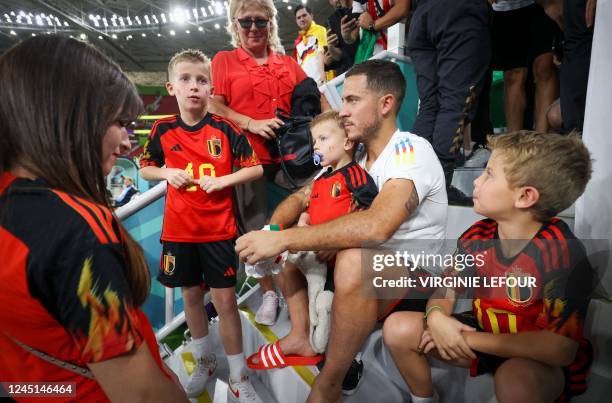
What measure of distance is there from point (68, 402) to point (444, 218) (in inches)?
52.5

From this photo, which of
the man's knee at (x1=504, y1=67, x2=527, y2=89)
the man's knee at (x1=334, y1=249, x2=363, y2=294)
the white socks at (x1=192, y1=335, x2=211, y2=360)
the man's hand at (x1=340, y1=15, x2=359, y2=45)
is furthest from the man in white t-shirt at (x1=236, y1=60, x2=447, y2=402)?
the man's hand at (x1=340, y1=15, x2=359, y2=45)

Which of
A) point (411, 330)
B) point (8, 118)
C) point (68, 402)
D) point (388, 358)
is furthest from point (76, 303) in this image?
point (388, 358)

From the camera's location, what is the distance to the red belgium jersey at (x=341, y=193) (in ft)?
4.68

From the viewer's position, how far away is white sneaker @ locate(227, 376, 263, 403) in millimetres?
1614

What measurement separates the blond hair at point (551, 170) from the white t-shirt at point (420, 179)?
0.34 meters

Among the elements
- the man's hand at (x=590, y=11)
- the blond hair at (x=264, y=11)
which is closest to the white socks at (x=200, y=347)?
the blond hair at (x=264, y=11)

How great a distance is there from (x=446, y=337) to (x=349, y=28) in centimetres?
293

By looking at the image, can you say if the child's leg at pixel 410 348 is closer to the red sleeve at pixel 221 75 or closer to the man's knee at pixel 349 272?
the man's knee at pixel 349 272

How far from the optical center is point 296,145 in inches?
79.0

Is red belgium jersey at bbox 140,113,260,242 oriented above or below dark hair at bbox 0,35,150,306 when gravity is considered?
below

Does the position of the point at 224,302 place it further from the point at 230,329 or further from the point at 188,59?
the point at 188,59

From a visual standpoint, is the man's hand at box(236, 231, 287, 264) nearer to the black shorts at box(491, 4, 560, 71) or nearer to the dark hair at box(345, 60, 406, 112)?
the dark hair at box(345, 60, 406, 112)

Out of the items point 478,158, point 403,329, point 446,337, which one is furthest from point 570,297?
point 478,158

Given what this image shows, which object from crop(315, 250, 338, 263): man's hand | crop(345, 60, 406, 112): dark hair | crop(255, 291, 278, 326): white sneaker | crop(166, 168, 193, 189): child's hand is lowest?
crop(255, 291, 278, 326): white sneaker
